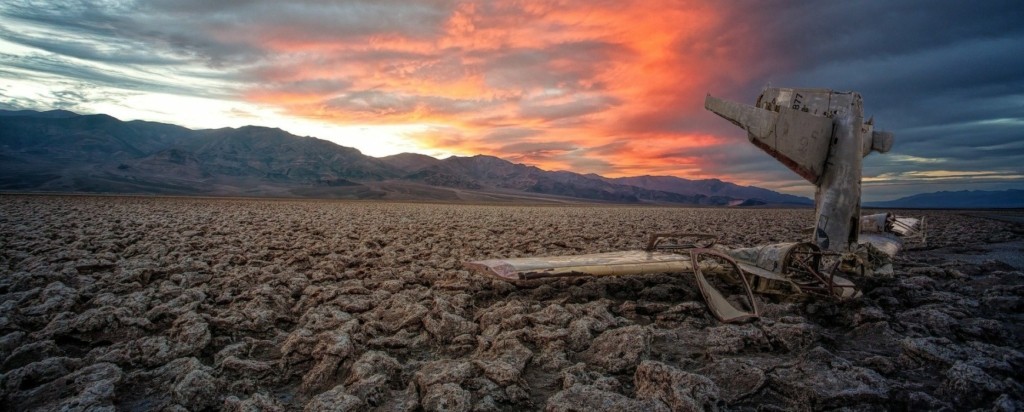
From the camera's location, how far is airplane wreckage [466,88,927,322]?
13.0ft

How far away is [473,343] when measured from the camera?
3320 mm

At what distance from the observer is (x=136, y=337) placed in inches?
132

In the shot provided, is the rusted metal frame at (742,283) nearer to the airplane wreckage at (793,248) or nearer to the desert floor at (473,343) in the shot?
the airplane wreckage at (793,248)

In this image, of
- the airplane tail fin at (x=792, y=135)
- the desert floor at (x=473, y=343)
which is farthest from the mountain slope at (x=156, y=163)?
the airplane tail fin at (x=792, y=135)

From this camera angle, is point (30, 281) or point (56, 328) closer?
point (56, 328)

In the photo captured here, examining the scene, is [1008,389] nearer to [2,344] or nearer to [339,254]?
[2,344]

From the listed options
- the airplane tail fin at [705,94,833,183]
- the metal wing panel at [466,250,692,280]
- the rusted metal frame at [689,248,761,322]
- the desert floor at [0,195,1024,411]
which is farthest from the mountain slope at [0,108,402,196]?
the rusted metal frame at [689,248,761,322]

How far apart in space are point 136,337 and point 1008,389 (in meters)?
5.63

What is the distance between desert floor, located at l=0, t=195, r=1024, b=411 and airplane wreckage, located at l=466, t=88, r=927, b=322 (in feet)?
0.70

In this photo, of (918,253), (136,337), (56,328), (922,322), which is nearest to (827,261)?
(922,322)

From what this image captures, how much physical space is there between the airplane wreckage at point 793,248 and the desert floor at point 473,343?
21 cm

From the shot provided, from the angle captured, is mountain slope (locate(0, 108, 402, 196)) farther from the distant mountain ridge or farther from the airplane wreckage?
the airplane wreckage

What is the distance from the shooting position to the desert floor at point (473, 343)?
2.40 metres

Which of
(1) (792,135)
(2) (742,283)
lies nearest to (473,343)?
(2) (742,283)
